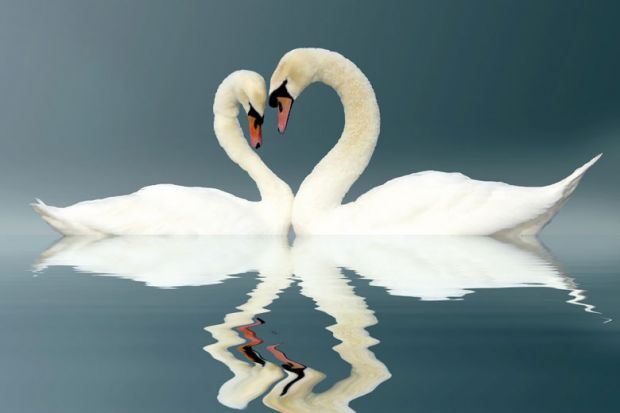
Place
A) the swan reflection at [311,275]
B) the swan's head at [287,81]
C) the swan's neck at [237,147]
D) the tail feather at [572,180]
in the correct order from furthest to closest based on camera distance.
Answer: the swan's neck at [237,147], the swan's head at [287,81], the tail feather at [572,180], the swan reflection at [311,275]

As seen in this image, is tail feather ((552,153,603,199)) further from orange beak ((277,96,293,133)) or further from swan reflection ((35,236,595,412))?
orange beak ((277,96,293,133))

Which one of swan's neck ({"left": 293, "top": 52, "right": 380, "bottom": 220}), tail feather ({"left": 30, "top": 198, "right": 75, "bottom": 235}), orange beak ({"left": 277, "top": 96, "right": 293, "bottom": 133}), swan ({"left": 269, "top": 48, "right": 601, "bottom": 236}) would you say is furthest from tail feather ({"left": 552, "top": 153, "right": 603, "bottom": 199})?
tail feather ({"left": 30, "top": 198, "right": 75, "bottom": 235})

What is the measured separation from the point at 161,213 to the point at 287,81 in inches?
77.4

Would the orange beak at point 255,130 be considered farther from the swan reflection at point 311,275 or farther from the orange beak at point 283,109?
the swan reflection at point 311,275

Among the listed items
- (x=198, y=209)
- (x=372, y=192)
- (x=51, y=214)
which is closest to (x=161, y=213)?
(x=198, y=209)

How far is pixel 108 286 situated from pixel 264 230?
185 inches

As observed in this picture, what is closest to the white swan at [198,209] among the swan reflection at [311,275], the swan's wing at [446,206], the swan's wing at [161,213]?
the swan's wing at [161,213]

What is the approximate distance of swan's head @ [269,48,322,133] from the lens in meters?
9.95

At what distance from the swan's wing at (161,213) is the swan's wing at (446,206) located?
1.25 meters

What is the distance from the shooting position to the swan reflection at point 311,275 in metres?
2.67

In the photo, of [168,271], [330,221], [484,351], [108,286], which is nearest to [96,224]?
[330,221]

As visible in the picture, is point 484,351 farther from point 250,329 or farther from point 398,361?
point 250,329

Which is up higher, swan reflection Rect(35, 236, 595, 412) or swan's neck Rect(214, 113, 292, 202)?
swan's neck Rect(214, 113, 292, 202)

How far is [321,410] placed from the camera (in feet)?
7.85
